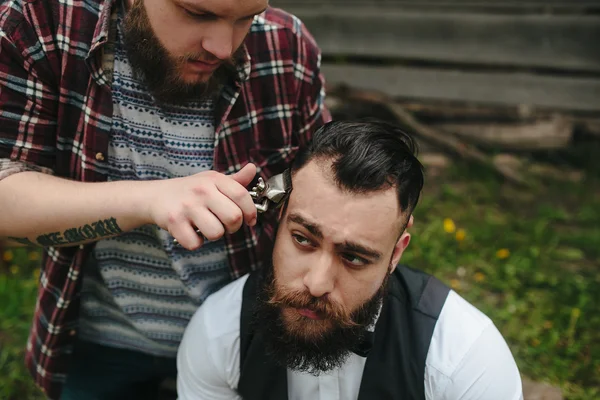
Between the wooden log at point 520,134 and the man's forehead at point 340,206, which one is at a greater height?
the man's forehead at point 340,206

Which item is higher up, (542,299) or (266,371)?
(266,371)

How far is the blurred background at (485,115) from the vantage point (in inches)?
159

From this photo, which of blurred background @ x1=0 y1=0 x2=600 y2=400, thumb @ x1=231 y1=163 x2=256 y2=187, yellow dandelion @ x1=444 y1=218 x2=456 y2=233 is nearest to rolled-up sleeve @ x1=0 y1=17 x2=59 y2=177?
thumb @ x1=231 y1=163 x2=256 y2=187

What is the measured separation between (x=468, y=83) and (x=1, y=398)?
3.96 metres

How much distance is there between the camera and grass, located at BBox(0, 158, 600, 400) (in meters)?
3.29

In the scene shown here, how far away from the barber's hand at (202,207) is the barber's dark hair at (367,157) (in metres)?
0.39

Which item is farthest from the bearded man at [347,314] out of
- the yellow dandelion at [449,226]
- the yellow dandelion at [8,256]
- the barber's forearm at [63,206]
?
the yellow dandelion at [8,256]

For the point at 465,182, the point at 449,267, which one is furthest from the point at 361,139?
the point at 465,182

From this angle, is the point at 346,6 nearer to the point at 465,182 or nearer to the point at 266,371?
the point at 465,182

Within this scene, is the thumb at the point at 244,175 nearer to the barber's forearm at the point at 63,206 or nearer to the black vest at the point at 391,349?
the barber's forearm at the point at 63,206

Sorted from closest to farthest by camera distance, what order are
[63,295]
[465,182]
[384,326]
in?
1. [384,326]
2. [63,295]
3. [465,182]

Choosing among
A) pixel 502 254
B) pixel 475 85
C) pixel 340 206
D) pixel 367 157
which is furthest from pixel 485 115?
pixel 340 206

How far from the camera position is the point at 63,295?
7.66 ft

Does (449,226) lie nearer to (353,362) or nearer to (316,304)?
(353,362)
